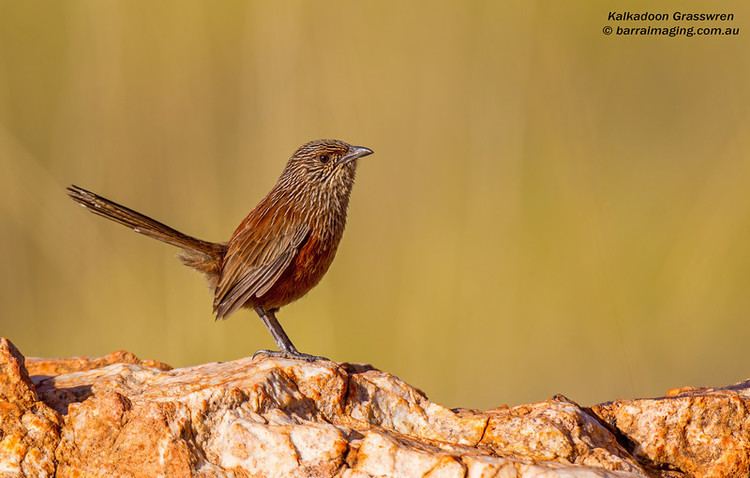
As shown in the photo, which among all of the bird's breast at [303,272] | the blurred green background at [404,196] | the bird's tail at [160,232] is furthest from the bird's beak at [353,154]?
the blurred green background at [404,196]

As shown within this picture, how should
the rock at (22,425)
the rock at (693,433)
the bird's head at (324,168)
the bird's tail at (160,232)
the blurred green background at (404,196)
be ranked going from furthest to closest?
the blurred green background at (404,196) → the bird's head at (324,168) → the bird's tail at (160,232) → the rock at (693,433) → the rock at (22,425)

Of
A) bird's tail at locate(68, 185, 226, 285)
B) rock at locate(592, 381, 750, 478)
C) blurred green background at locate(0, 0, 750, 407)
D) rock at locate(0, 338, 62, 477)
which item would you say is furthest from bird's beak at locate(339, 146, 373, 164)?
rock at locate(0, 338, 62, 477)

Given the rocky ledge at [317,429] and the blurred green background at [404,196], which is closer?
the rocky ledge at [317,429]

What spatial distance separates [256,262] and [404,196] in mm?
1861

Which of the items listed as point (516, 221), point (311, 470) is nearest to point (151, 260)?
point (516, 221)

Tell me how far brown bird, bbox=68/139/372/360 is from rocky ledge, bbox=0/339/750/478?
1423 mm

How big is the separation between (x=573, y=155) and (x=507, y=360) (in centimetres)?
126

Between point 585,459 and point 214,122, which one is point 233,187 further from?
point 585,459

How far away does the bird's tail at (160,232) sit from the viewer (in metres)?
5.42

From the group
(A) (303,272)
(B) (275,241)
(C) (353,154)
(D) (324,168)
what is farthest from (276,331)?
(C) (353,154)

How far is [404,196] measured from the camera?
7.16 m

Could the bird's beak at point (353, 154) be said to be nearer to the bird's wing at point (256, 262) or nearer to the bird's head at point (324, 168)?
the bird's head at point (324, 168)

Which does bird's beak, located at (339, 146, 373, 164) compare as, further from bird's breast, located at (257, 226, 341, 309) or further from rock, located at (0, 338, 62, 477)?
rock, located at (0, 338, 62, 477)

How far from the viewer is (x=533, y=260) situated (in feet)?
23.1
